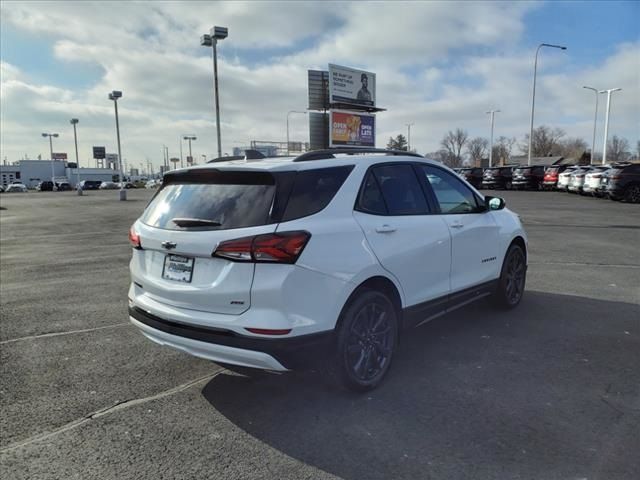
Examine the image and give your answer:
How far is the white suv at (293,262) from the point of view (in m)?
3.08

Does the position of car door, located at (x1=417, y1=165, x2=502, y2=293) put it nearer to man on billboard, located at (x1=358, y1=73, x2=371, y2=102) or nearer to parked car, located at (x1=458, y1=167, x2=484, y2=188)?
man on billboard, located at (x1=358, y1=73, x2=371, y2=102)

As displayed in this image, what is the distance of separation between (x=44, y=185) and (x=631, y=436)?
8145cm

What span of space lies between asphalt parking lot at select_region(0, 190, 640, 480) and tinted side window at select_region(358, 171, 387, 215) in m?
1.35

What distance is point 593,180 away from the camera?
2448 cm

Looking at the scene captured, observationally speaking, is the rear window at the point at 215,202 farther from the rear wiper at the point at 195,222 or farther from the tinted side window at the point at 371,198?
the tinted side window at the point at 371,198

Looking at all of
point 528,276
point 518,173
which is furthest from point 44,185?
point 528,276

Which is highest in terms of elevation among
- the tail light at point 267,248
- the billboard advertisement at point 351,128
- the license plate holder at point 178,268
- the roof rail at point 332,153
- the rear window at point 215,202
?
the billboard advertisement at point 351,128

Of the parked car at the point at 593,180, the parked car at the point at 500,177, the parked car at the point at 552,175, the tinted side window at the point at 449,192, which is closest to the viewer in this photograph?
the tinted side window at the point at 449,192

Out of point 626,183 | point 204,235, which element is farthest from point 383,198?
point 626,183

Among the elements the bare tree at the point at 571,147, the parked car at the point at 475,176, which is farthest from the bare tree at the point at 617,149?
the parked car at the point at 475,176

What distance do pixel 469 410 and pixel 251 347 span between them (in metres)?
1.57

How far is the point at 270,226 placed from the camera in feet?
10.1

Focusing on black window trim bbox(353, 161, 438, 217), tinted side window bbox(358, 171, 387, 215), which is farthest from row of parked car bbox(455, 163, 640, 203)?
tinted side window bbox(358, 171, 387, 215)

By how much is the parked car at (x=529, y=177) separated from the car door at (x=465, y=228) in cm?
3140
